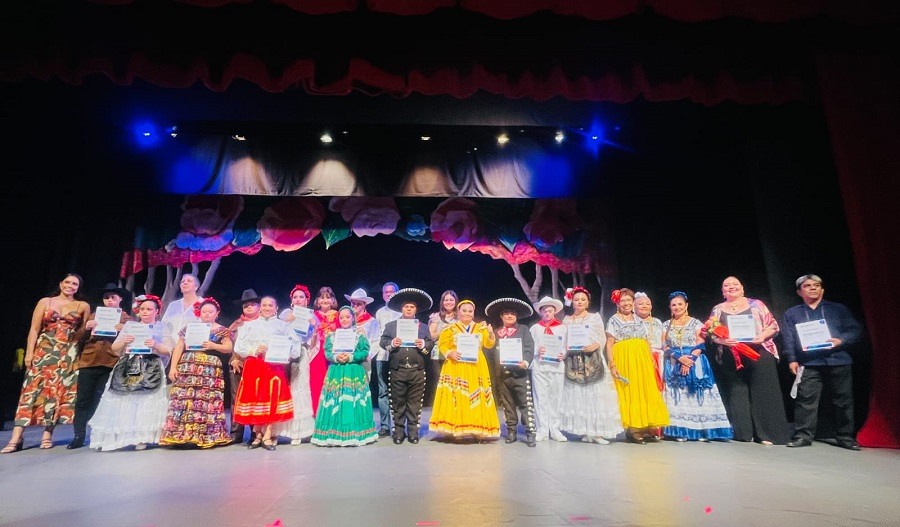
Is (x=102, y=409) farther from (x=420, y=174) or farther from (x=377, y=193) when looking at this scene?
(x=420, y=174)

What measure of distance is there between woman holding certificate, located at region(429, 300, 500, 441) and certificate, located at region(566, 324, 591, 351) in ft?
3.01

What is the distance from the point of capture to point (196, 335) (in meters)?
4.86

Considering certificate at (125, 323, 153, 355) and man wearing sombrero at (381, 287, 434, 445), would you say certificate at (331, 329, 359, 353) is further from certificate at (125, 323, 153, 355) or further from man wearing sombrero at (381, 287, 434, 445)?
certificate at (125, 323, 153, 355)

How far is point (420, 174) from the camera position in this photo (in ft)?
23.5

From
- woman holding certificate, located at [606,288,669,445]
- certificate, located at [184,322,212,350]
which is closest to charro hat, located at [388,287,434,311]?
certificate, located at [184,322,212,350]

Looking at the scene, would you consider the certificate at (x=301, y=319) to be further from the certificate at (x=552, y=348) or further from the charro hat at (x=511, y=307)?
the certificate at (x=552, y=348)

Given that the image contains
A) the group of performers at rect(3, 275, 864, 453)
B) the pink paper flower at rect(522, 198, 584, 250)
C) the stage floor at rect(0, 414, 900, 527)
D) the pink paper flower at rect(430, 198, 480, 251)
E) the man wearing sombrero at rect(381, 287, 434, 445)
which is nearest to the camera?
the stage floor at rect(0, 414, 900, 527)

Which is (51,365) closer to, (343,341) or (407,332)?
(343,341)

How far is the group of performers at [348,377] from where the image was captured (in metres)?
4.83

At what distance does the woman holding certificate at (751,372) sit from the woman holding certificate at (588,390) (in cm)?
131

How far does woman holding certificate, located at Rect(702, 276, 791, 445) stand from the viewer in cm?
504

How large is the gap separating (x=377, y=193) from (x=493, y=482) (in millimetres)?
4813

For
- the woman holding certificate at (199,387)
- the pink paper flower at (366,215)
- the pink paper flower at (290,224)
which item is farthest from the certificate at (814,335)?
the pink paper flower at (290,224)

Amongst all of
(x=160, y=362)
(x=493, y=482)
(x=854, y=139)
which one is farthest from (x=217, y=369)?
(x=854, y=139)
